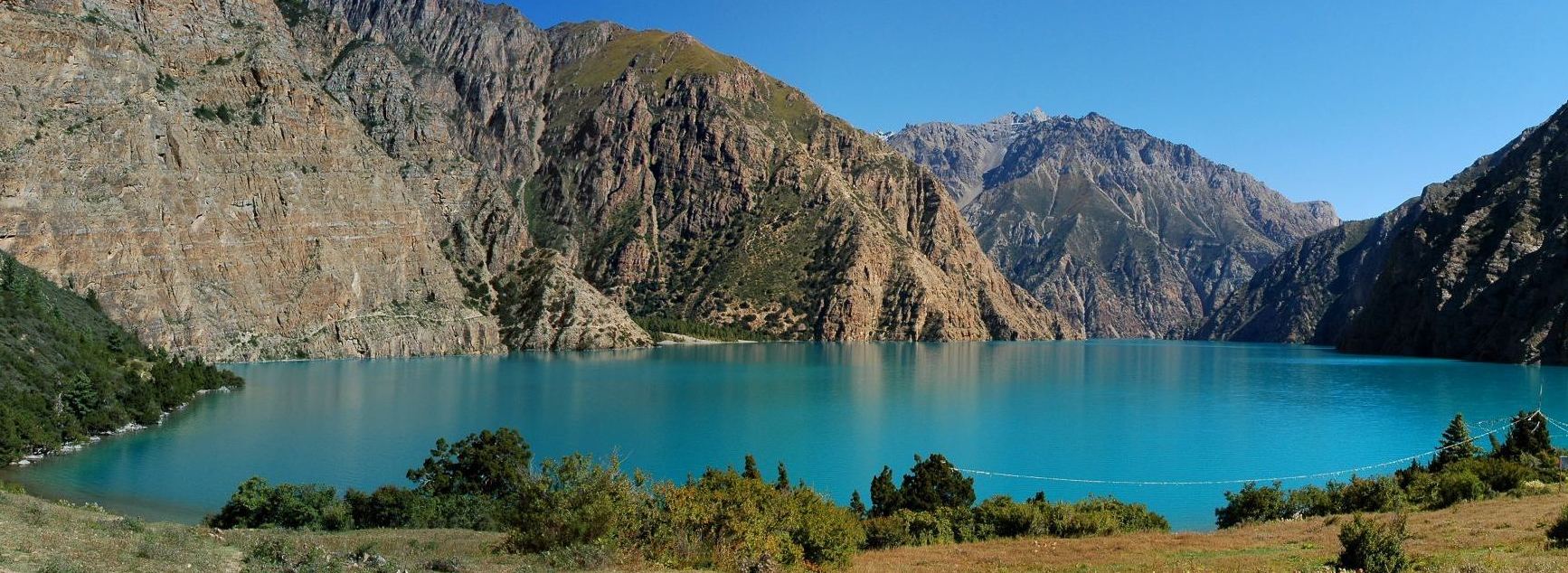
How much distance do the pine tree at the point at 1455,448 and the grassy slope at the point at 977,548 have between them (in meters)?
10.8

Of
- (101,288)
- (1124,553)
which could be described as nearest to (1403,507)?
(1124,553)

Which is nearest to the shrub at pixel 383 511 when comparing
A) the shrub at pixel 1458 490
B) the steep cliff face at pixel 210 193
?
the shrub at pixel 1458 490

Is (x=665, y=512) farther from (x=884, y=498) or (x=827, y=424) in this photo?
(x=827, y=424)

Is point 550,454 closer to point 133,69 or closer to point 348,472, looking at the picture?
point 348,472

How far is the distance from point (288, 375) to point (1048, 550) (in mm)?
108339

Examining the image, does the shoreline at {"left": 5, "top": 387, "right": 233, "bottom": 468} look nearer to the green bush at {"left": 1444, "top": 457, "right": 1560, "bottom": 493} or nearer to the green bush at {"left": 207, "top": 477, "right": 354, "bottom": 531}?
the green bush at {"left": 207, "top": 477, "right": 354, "bottom": 531}

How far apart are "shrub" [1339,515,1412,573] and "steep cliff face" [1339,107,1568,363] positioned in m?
151

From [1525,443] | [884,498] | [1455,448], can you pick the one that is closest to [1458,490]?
[1455,448]

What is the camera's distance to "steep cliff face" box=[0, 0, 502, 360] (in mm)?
111312

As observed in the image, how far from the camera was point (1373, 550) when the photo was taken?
19016 mm

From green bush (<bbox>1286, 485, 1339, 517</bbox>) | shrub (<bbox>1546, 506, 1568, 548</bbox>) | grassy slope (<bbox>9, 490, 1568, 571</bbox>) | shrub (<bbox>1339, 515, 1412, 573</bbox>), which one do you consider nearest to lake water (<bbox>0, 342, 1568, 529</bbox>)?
green bush (<bbox>1286, 485, 1339, 517</bbox>)

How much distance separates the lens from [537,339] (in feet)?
610

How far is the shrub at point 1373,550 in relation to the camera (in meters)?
18.4

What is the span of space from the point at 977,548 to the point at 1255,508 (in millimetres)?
14420
